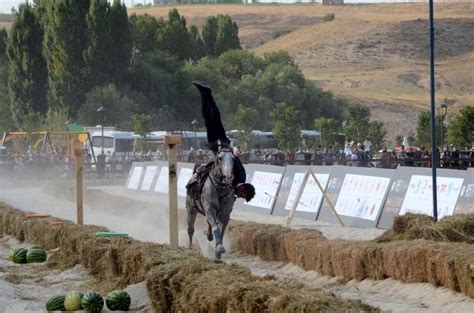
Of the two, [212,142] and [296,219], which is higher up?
[212,142]

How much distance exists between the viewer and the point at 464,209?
22328 mm

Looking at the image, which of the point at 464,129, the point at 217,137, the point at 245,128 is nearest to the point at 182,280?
the point at 217,137

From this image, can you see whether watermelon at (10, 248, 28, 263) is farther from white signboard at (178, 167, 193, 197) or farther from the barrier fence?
white signboard at (178, 167, 193, 197)

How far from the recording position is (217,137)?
2131 centimetres

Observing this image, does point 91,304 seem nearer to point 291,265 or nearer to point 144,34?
point 291,265

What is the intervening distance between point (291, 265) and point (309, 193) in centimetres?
853

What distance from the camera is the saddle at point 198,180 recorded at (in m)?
21.3

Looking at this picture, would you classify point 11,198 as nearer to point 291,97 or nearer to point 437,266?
point 437,266

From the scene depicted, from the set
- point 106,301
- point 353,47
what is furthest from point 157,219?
point 353,47

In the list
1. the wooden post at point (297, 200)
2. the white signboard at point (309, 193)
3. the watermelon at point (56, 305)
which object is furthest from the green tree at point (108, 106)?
the watermelon at point (56, 305)

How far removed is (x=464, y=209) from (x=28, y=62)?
72.7 meters

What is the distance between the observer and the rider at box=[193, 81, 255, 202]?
20786mm

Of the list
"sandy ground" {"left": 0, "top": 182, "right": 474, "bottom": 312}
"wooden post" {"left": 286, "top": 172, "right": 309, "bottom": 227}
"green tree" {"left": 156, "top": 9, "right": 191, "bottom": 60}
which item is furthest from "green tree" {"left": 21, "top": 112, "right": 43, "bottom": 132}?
"wooden post" {"left": 286, "top": 172, "right": 309, "bottom": 227}

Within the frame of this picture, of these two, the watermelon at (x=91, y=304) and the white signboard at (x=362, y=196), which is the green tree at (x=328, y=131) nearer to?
the white signboard at (x=362, y=196)
